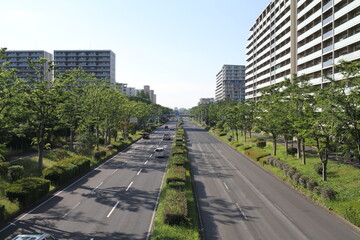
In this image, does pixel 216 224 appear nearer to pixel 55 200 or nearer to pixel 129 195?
pixel 129 195

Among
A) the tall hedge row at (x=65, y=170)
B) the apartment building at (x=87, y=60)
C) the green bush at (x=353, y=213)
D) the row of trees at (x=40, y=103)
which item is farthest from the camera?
the apartment building at (x=87, y=60)

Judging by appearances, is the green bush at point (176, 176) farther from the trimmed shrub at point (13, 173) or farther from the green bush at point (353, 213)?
the trimmed shrub at point (13, 173)

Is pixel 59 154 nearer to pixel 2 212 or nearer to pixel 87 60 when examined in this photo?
pixel 2 212

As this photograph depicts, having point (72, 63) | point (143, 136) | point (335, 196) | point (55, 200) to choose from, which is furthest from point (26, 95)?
point (72, 63)

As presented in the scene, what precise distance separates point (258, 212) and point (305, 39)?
54808mm

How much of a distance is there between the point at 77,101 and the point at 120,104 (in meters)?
14.7

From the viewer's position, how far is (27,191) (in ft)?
64.4

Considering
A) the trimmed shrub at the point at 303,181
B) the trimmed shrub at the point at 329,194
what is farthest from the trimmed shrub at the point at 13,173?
the trimmed shrub at the point at 329,194

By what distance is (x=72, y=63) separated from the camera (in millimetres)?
134750

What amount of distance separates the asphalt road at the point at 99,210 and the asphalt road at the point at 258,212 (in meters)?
4.08

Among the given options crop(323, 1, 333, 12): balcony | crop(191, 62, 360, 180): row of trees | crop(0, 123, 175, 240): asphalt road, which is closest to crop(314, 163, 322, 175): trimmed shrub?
crop(191, 62, 360, 180): row of trees

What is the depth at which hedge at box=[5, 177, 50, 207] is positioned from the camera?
63.2ft

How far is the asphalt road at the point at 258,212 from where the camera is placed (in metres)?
15.9

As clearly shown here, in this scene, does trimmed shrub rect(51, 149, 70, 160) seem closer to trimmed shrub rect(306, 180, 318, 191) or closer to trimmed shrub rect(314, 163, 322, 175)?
trimmed shrub rect(306, 180, 318, 191)
